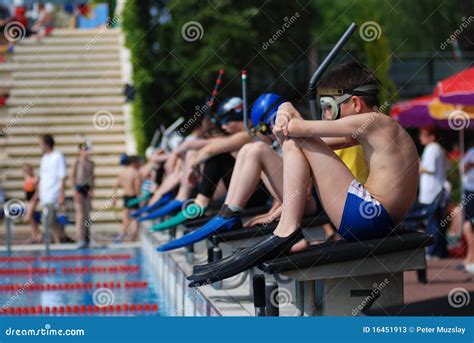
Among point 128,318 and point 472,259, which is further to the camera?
point 472,259

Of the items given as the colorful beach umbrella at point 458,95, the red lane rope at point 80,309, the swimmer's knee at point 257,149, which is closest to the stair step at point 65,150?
the colorful beach umbrella at point 458,95

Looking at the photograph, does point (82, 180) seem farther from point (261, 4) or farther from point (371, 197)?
point (371, 197)

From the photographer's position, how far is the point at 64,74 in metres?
23.4

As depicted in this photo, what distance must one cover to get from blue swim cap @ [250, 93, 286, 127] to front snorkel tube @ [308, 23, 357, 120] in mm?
464

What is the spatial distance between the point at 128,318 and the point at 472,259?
5750 mm

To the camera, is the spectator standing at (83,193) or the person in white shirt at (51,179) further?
the spectator standing at (83,193)

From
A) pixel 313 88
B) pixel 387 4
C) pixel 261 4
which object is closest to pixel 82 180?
pixel 261 4

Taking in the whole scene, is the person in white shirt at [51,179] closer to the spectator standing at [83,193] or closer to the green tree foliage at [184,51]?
the spectator standing at [83,193]

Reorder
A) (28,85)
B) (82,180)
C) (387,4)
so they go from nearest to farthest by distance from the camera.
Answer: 1. (82,180)
2. (28,85)
3. (387,4)

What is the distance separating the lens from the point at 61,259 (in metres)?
14.0

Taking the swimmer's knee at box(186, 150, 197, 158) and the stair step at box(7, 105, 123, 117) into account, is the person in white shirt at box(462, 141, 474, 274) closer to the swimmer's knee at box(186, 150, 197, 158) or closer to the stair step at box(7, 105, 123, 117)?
the swimmer's knee at box(186, 150, 197, 158)

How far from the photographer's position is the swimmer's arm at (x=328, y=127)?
547cm

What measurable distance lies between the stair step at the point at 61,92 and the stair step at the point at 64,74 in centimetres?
51

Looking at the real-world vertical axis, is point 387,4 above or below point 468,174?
above
